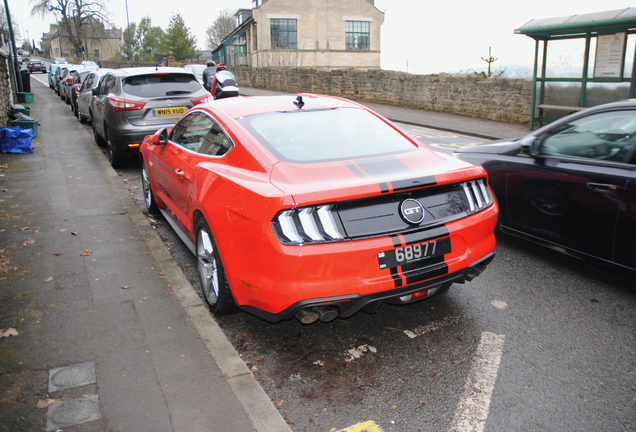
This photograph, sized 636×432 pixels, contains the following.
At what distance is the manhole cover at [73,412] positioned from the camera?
2611mm

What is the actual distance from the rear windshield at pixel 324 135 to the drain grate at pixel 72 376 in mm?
1787

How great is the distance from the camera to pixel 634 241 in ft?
12.7

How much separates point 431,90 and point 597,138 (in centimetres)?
1535

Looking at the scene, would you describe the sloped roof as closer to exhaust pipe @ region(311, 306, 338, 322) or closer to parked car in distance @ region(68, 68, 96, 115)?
exhaust pipe @ region(311, 306, 338, 322)

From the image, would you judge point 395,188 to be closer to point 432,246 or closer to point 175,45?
point 432,246

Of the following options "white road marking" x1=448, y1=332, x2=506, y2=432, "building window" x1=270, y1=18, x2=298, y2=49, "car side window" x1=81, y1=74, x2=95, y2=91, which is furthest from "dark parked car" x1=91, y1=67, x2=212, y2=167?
"building window" x1=270, y1=18, x2=298, y2=49

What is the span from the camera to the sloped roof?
11242 millimetres

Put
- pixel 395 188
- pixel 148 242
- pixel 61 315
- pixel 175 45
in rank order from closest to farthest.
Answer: pixel 395 188 < pixel 61 315 < pixel 148 242 < pixel 175 45

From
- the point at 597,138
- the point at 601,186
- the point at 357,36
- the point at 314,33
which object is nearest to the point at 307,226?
the point at 601,186

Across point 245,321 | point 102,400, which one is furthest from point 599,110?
point 102,400

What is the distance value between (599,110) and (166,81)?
7.41m

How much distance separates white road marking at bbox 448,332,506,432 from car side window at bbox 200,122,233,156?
229 centimetres

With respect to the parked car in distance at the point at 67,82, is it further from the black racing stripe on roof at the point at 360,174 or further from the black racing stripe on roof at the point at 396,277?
the black racing stripe on roof at the point at 396,277

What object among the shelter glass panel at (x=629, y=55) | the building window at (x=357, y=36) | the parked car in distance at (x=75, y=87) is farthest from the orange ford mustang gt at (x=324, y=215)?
the building window at (x=357, y=36)
